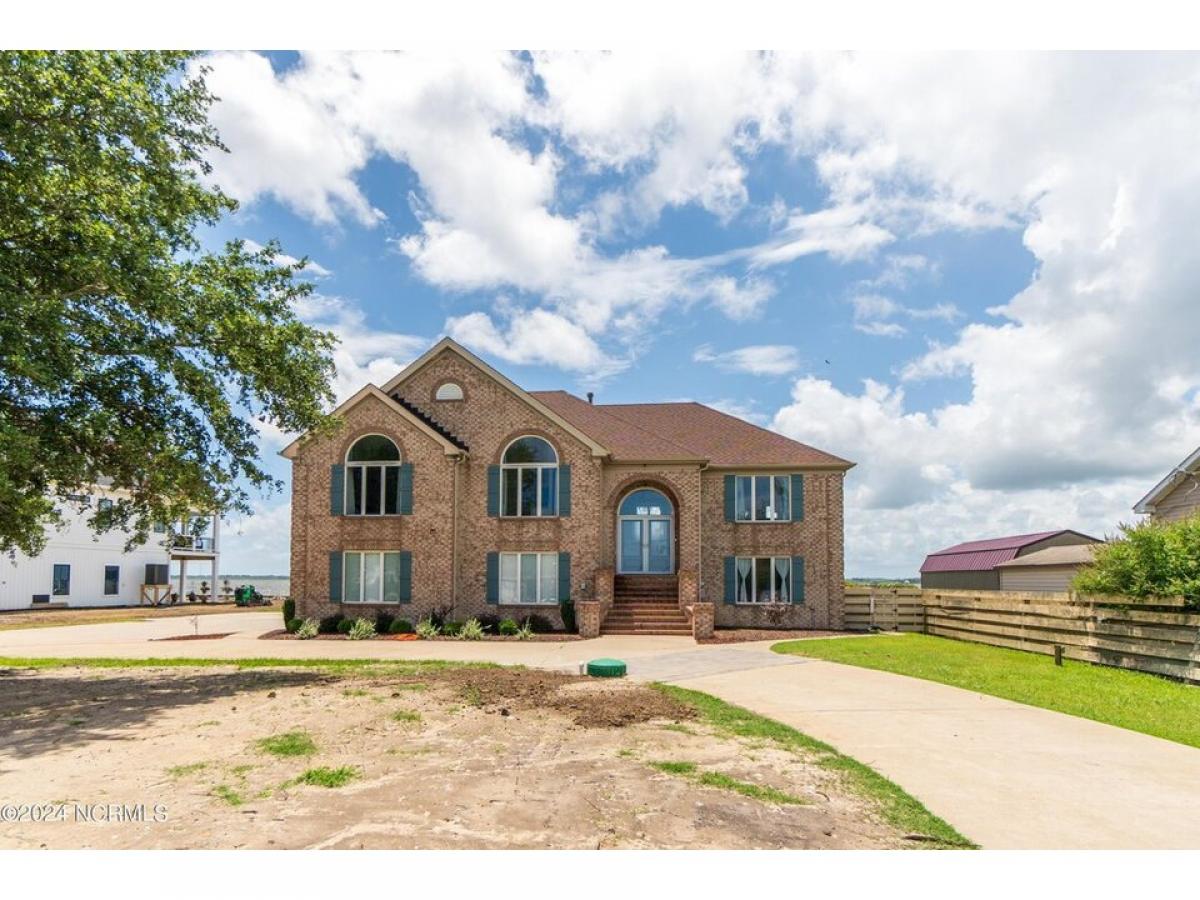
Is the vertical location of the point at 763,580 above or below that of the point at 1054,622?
above

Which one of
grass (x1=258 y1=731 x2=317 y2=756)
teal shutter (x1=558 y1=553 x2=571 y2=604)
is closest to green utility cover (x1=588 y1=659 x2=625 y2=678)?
grass (x1=258 y1=731 x2=317 y2=756)

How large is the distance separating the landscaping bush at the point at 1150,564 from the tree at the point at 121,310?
15.1 m

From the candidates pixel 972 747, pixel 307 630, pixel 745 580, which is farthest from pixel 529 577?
pixel 972 747

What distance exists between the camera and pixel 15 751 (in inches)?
299

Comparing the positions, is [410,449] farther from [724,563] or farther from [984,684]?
[984,684]

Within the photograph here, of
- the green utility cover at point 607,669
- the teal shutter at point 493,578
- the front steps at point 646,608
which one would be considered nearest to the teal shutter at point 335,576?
the teal shutter at point 493,578

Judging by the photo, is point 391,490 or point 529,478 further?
point 529,478

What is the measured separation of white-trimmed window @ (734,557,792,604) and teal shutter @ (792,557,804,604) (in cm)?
12

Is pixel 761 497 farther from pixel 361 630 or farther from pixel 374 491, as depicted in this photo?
pixel 361 630

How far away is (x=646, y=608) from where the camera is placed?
2205 cm

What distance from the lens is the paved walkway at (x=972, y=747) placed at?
17.8 feet

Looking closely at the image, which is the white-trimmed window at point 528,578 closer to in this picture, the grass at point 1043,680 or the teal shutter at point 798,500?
the grass at point 1043,680

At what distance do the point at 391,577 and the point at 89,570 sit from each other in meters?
24.4

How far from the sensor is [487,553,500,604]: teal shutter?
22.1 m
